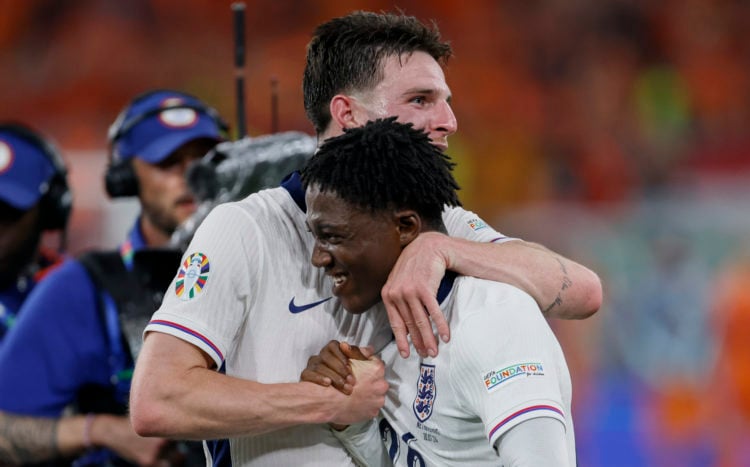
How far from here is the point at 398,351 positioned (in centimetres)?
195

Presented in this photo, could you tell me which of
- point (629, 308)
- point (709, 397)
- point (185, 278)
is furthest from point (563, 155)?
point (185, 278)

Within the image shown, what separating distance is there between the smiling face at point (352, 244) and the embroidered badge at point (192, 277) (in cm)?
20

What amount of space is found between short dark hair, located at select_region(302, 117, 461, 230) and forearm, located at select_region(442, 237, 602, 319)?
9cm

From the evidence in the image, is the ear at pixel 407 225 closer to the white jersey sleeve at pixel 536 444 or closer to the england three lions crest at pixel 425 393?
the england three lions crest at pixel 425 393

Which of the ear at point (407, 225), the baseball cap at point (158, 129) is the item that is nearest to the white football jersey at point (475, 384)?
the ear at point (407, 225)

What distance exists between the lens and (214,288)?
1.95 metres

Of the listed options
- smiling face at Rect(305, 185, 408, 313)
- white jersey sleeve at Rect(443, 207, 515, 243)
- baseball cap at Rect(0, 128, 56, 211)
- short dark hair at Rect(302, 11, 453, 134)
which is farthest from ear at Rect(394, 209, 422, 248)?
baseball cap at Rect(0, 128, 56, 211)

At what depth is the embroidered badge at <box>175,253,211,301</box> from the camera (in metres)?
1.95

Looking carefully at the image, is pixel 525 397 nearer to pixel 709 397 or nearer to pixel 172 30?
pixel 709 397

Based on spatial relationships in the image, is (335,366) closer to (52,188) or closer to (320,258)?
(320,258)

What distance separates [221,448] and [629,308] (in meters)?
4.30

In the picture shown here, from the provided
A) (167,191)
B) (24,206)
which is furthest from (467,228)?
(24,206)

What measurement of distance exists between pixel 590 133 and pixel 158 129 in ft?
12.4

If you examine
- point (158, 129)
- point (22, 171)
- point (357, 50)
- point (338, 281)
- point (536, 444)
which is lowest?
point (22, 171)
